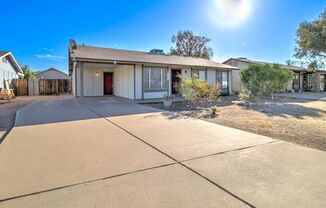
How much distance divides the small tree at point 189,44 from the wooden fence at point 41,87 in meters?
21.1

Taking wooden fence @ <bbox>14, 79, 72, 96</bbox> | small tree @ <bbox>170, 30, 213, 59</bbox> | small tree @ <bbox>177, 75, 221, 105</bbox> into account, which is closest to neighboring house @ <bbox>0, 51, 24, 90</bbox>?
wooden fence @ <bbox>14, 79, 72, 96</bbox>

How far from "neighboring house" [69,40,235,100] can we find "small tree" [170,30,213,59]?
738 inches

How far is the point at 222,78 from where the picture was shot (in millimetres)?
18359

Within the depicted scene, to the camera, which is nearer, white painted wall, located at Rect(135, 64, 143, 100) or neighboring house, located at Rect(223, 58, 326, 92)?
white painted wall, located at Rect(135, 64, 143, 100)

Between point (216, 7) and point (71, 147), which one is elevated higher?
point (216, 7)

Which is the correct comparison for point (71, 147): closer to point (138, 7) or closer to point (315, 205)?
point (315, 205)

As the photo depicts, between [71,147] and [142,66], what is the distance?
1025 centimetres

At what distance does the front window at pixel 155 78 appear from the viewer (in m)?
14.1

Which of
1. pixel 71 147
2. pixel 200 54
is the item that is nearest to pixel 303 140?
pixel 71 147

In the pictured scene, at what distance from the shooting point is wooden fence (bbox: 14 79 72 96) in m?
19.3

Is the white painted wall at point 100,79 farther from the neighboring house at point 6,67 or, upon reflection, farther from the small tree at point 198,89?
the neighboring house at point 6,67

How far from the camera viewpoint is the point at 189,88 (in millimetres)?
9562

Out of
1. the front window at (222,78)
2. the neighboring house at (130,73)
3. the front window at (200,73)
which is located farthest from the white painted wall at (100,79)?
the front window at (222,78)

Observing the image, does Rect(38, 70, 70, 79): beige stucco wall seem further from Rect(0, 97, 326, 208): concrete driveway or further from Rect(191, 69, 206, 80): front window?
Rect(0, 97, 326, 208): concrete driveway
